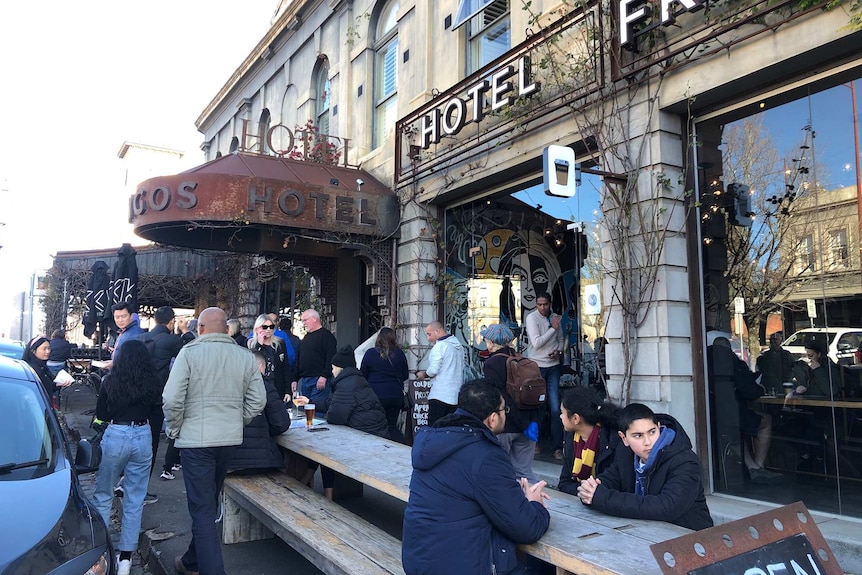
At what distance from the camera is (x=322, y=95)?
13.7 m

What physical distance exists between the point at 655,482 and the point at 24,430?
3.55 m

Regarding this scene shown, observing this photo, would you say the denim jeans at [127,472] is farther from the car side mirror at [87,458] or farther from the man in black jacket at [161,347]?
the man in black jacket at [161,347]

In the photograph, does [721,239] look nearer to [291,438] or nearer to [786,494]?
[786,494]

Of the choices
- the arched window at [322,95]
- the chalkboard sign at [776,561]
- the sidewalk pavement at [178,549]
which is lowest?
the sidewalk pavement at [178,549]

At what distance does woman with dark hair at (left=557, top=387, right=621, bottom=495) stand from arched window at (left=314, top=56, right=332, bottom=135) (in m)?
10.8

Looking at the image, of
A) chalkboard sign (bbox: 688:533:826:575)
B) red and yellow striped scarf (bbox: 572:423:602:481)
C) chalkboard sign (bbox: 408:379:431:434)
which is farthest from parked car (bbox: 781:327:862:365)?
chalkboard sign (bbox: 408:379:431:434)

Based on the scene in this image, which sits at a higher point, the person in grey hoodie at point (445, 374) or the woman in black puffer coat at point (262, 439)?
the person in grey hoodie at point (445, 374)

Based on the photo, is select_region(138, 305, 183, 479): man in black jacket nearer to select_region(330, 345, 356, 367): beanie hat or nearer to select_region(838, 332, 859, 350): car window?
select_region(330, 345, 356, 367): beanie hat

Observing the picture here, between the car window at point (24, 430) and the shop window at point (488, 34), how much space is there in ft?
22.0

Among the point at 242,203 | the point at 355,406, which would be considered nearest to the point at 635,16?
the point at 355,406

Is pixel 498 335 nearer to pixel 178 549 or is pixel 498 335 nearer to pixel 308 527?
pixel 308 527

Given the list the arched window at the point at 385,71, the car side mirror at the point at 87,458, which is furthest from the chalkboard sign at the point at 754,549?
the arched window at the point at 385,71

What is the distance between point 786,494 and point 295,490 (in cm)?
399

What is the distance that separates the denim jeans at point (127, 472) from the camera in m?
4.56
